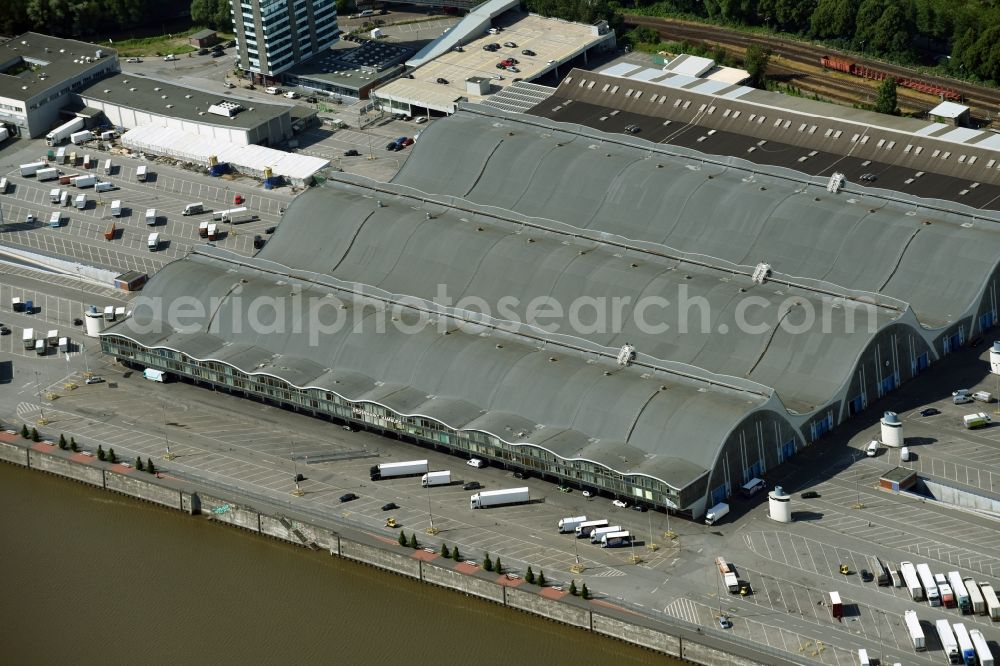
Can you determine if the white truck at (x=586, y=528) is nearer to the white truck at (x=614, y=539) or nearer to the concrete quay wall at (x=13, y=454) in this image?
the white truck at (x=614, y=539)

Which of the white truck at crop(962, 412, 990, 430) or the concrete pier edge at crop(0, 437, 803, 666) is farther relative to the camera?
the white truck at crop(962, 412, 990, 430)

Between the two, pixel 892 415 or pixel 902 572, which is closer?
pixel 902 572

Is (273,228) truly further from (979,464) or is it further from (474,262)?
(979,464)

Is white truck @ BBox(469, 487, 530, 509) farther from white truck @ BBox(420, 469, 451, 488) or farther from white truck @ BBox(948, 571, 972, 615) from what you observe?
white truck @ BBox(948, 571, 972, 615)

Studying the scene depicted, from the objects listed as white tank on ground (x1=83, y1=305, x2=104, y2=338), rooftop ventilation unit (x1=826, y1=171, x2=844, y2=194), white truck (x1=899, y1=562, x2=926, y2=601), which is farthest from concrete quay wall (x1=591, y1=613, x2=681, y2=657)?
white tank on ground (x1=83, y1=305, x2=104, y2=338)

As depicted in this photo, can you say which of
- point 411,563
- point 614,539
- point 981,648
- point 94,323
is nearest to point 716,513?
point 614,539

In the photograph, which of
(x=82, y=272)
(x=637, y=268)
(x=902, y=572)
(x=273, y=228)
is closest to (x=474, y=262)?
(x=637, y=268)
